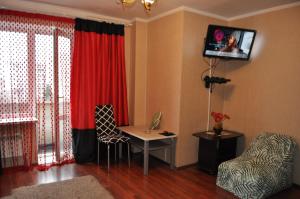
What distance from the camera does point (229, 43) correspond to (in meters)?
3.63

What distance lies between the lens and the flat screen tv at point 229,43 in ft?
11.7

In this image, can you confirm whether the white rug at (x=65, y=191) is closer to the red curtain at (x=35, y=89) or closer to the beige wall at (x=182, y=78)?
the red curtain at (x=35, y=89)

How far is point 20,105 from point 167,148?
2369mm

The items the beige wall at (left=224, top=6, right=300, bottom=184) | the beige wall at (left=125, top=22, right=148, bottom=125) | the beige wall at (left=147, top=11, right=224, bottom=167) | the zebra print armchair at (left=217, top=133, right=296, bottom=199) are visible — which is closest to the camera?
the zebra print armchair at (left=217, top=133, right=296, bottom=199)

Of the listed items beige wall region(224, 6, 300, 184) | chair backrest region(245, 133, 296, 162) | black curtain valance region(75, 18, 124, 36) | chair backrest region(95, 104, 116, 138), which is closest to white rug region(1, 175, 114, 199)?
chair backrest region(95, 104, 116, 138)

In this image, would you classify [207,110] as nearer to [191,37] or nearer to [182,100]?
[182,100]

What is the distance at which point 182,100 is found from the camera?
3783 mm

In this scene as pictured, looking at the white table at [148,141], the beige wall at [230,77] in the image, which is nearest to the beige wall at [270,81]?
the beige wall at [230,77]

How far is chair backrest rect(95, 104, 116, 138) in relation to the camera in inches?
158

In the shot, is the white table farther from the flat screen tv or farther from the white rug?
the flat screen tv

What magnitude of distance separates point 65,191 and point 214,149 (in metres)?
2.18

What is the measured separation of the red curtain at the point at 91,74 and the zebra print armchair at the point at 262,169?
7.31 feet

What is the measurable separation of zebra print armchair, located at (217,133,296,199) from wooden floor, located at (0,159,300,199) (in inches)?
6.6

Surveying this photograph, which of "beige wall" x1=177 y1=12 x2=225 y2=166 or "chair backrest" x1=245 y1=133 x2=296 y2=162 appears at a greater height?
"beige wall" x1=177 y1=12 x2=225 y2=166
